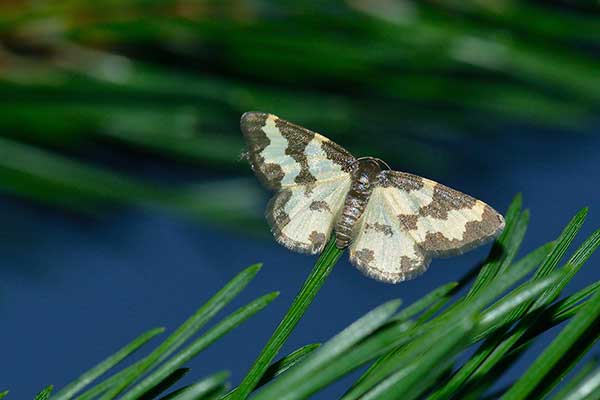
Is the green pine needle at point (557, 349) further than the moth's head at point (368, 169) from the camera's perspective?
No

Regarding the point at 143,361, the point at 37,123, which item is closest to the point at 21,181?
the point at 37,123

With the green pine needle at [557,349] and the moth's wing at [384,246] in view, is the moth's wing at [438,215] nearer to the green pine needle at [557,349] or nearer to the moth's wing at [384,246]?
the moth's wing at [384,246]

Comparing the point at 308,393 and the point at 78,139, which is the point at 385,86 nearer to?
the point at 78,139

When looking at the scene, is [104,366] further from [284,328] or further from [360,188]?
[360,188]

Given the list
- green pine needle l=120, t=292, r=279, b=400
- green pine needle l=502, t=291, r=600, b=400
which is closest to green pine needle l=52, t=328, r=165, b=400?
green pine needle l=120, t=292, r=279, b=400

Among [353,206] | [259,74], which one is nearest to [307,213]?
[353,206]

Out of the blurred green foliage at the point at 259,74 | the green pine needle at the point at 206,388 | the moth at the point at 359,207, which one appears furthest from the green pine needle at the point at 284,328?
the blurred green foliage at the point at 259,74
